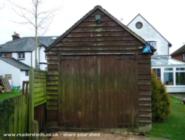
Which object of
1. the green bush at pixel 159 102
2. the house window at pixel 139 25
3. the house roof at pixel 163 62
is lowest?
the green bush at pixel 159 102

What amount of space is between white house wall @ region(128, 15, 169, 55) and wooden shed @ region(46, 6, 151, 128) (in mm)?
32518

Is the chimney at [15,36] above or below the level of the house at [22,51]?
above

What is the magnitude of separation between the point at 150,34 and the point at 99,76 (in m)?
33.5

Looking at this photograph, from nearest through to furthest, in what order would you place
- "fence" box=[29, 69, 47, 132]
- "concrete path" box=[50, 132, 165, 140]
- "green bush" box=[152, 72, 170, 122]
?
"fence" box=[29, 69, 47, 132] → "concrete path" box=[50, 132, 165, 140] → "green bush" box=[152, 72, 170, 122]

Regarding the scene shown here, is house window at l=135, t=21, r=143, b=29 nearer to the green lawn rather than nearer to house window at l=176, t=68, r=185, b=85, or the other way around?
house window at l=176, t=68, r=185, b=85

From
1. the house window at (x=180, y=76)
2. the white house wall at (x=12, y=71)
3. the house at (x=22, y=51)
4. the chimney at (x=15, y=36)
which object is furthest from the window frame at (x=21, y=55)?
the house window at (x=180, y=76)

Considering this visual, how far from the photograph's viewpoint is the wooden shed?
14.5 meters

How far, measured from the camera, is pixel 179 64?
3847 cm

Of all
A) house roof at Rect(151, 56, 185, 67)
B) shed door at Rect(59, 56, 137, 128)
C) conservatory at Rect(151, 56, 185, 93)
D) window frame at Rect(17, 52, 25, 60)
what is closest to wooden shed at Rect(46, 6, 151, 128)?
shed door at Rect(59, 56, 137, 128)

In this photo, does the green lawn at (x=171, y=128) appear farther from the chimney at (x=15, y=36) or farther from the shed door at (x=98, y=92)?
the chimney at (x=15, y=36)

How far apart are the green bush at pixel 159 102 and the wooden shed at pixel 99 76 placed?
2558 millimetres

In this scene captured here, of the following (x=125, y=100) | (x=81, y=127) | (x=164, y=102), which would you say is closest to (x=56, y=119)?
(x=81, y=127)

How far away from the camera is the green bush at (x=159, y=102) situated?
16922mm

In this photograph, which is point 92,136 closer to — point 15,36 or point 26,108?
point 26,108
